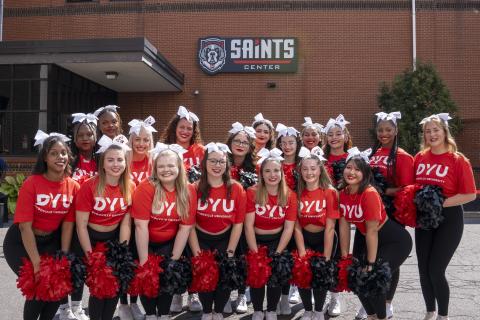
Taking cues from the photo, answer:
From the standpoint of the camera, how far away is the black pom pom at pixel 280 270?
4383 millimetres

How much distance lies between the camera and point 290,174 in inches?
198

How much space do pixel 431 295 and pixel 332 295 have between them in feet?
3.33

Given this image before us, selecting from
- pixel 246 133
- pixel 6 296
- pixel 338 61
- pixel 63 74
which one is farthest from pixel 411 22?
pixel 6 296

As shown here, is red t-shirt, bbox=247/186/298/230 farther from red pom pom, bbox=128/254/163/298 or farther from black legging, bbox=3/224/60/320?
black legging, bbox=3/224/60/320

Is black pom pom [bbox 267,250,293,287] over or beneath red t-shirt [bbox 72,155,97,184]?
beneath

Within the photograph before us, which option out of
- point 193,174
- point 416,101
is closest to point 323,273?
point 193,174

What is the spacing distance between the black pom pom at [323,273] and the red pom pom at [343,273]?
0.12 ft

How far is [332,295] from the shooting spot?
519 centimetres

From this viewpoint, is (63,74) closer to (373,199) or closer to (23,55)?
(23,55)

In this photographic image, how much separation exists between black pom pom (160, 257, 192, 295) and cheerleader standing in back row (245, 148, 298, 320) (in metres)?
0.63

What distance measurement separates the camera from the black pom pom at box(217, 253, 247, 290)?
434 cm

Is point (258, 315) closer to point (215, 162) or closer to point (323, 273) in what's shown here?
point (323, 273)

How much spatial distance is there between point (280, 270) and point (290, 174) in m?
1.04

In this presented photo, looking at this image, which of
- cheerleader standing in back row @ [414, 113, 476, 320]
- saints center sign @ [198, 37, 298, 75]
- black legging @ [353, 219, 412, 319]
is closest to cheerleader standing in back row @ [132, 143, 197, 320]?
black legging @ [353, 219, 412, 319]
